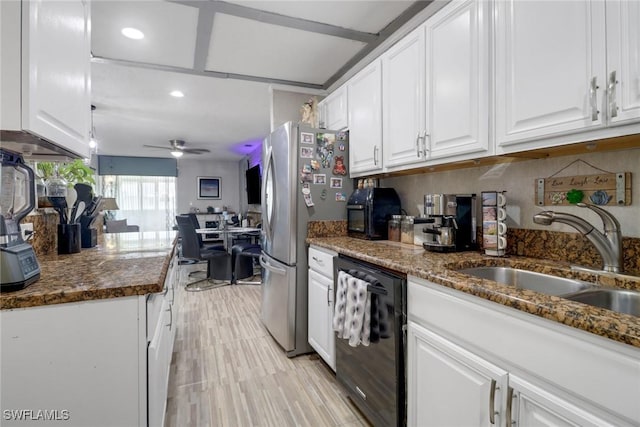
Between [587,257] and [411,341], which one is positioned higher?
[587,257]

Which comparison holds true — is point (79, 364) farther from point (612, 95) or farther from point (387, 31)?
point (387, 31)

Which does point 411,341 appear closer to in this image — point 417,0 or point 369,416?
point 369,416

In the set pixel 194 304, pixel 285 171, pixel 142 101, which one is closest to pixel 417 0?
pixel 285 171

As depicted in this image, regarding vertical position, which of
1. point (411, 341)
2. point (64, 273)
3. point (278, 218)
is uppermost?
point (278, 218)

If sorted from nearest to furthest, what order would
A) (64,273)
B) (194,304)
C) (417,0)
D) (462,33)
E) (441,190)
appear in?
(64,273)
(462,33)
(417,0)
(441,190)
(194,304)

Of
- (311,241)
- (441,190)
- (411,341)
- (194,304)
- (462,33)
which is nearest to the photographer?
(411,341)

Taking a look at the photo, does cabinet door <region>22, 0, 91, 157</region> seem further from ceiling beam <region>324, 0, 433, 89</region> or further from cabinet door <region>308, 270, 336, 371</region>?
ceiling beam <region>324, 0, 433, 89</region>

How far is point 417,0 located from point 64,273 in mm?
2303

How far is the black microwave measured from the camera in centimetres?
227

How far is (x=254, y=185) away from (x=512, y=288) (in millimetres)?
5824

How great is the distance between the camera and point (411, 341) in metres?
1.33

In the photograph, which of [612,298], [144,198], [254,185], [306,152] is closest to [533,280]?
[612,298]

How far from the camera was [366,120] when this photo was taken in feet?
7.47

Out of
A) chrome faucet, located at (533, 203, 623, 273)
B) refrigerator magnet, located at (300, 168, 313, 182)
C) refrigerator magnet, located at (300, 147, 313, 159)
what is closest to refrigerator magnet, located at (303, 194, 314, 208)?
refrigerator magnet, located at (300, 168, 313, 182)
